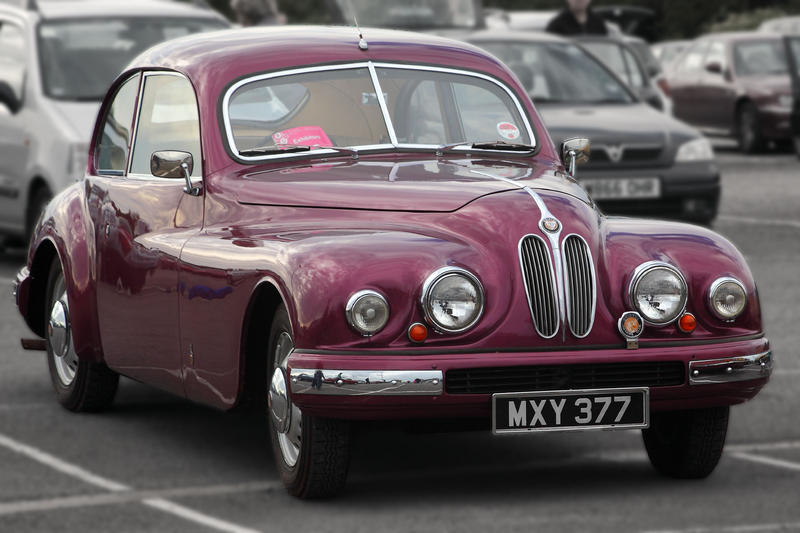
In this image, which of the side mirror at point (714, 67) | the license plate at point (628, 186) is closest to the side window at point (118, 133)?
the license plate at point (628, 186)

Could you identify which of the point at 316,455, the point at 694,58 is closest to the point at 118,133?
the point at 316,455

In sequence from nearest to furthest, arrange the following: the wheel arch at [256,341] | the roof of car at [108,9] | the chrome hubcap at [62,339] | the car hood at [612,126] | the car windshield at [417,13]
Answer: the wheel arch at [256,341], the chrome hubcap at [62,339], the roof of car at [108,9], the car hood at [612,126], the car windshield at [417,13]

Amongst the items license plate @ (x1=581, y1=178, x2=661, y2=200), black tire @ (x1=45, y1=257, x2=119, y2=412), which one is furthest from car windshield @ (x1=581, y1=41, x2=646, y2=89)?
black tire @ (x1=45, y1=257, x2=119, y2=412)

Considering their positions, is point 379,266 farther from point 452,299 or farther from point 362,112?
point 362,112

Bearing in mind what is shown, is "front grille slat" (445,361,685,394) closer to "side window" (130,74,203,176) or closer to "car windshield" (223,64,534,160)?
"car windshield" (223,64,534,160)

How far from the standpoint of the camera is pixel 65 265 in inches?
336

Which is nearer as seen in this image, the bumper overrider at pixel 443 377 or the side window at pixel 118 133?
the bumper overrider at pixel 443 377

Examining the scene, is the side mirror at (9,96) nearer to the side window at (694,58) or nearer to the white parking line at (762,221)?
the white parking line at (762,221)

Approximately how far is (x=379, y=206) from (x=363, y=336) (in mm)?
694

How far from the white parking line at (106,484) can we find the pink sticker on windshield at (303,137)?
1.51 meters

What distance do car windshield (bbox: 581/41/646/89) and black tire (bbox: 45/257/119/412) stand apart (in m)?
10.9

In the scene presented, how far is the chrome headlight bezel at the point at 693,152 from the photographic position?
1552cm

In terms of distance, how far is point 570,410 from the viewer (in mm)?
6469

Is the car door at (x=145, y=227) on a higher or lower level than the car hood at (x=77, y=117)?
higher
